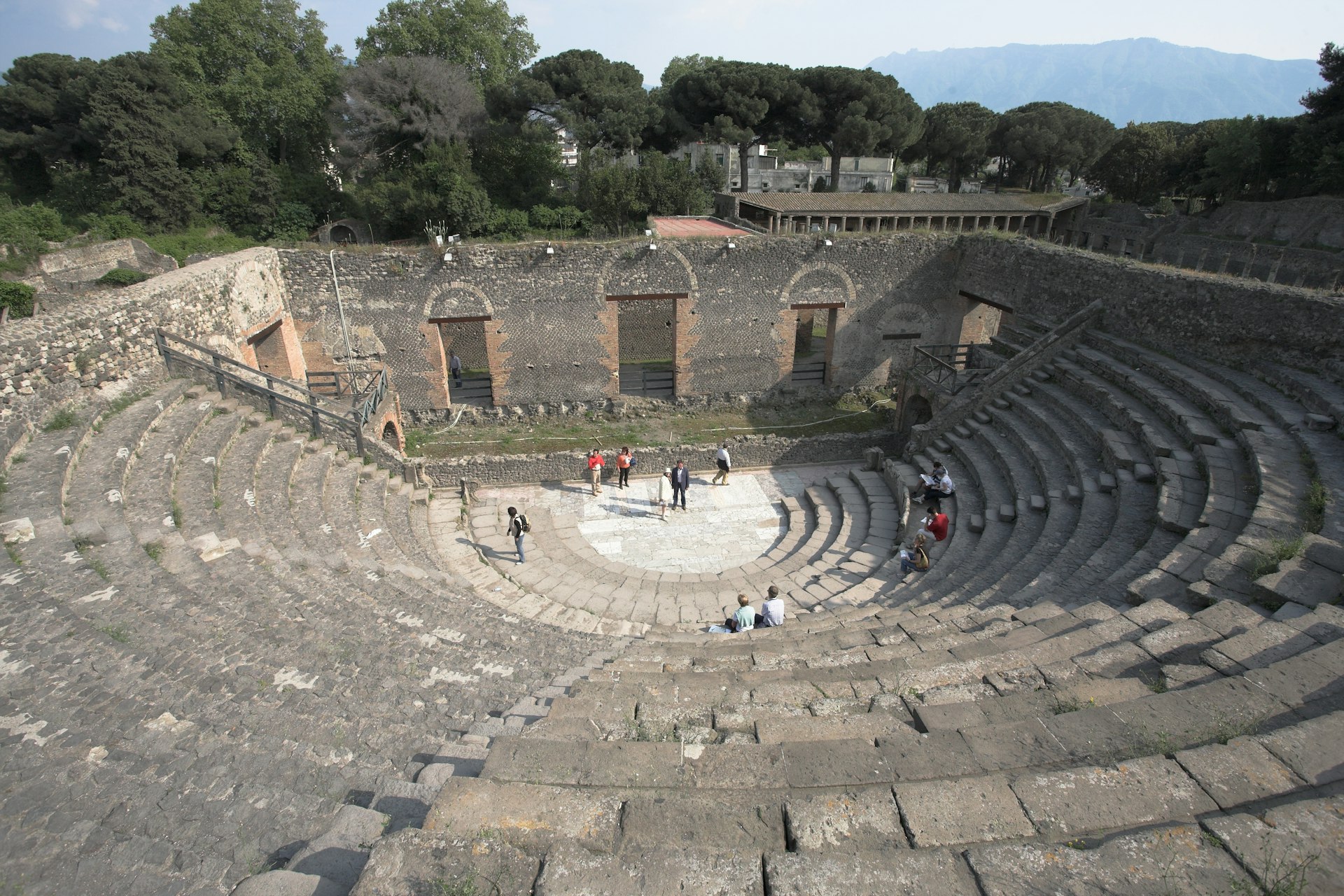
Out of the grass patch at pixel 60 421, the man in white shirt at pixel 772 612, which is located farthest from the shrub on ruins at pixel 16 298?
the man in white shirt at pixel 772 612

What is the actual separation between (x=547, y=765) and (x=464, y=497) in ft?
29.9

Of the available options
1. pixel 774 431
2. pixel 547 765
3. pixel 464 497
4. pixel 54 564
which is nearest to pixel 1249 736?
pixel 547 765

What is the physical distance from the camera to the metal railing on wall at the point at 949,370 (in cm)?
1323

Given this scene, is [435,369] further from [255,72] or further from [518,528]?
[255,72]

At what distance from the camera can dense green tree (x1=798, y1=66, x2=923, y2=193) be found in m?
32.9

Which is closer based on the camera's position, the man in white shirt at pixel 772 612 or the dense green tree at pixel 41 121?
the man in white shirt at pixel 772 612

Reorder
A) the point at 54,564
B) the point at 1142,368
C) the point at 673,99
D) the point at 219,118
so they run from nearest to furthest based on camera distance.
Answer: the point at 54,564, the point at 1142,368, the point at 219,118, the point at 673,99

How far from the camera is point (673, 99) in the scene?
33.8 metres

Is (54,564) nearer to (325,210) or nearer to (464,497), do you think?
(464,497)

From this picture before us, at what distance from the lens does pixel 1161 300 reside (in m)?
11.9

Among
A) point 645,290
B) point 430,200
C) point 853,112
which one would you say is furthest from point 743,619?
point 853,112

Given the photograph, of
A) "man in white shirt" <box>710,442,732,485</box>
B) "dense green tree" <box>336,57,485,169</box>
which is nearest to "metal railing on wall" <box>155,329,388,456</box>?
"man in white shirt" <box>710,442,732,485</box>

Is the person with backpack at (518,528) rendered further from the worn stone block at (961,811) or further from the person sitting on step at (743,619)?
the worn stone block at (961,811)

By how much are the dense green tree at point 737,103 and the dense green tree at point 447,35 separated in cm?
926
